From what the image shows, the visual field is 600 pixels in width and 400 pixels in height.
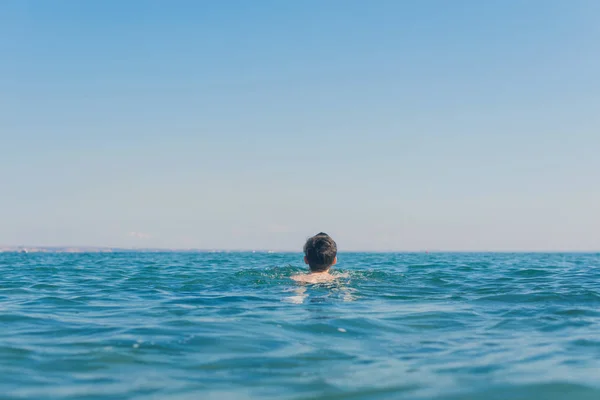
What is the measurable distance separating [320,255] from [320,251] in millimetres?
100

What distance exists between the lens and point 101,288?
49.5ft

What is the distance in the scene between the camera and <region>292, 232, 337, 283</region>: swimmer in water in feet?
43.1

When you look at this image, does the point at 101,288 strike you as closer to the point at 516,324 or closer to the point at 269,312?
the point at 269,312

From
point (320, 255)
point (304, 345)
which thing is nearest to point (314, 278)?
point (320, 255)

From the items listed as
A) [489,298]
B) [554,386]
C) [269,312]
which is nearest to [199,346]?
[269,312]

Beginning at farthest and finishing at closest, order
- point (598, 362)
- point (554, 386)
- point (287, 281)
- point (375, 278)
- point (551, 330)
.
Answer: point (375, 278), point (287, 281), point (551, 330), point (598, 362), point (554, 386)

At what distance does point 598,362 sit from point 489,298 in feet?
18.7

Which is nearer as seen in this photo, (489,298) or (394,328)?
(394,328)

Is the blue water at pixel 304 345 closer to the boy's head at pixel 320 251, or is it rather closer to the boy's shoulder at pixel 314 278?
the boy's shoulder at pixel 314 278

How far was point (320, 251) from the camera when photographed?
13.2 metres

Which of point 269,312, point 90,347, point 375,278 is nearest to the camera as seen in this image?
point 90,347

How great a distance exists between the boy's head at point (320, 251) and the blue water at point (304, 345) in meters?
0.93

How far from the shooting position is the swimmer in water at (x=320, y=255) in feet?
43.1

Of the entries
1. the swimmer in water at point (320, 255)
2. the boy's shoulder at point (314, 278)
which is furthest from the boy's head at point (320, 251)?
the boy's shoulder at point (314, 278)
